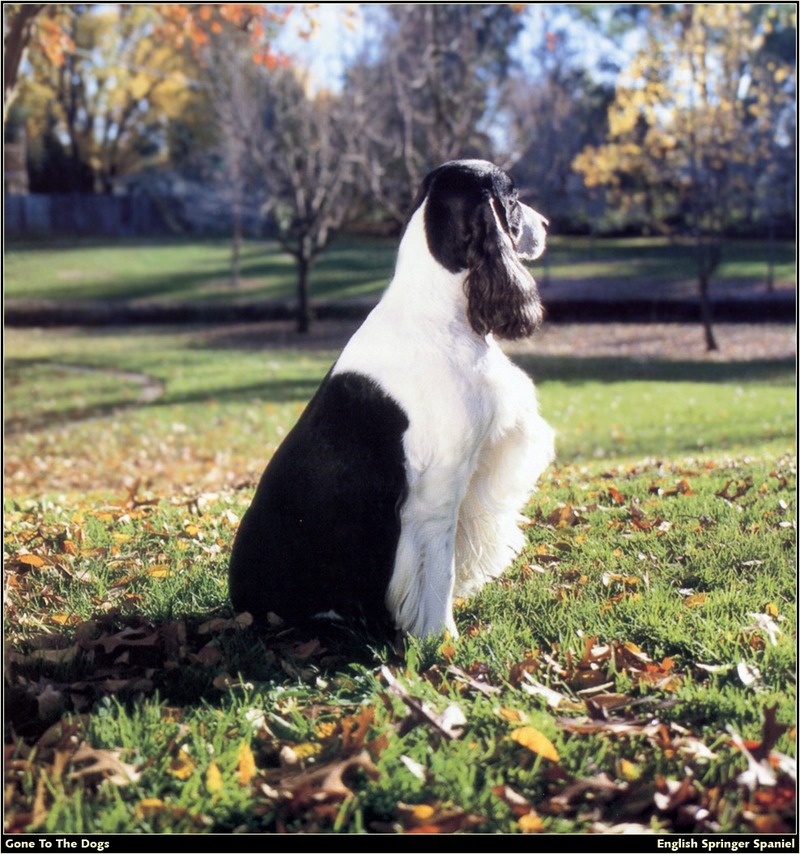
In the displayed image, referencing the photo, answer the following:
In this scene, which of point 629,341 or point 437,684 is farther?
point 629,341

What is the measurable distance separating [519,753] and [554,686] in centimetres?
52

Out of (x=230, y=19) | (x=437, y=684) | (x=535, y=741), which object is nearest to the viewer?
(x=535, y=741)

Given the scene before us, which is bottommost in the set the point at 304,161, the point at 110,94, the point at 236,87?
the point at 304,161

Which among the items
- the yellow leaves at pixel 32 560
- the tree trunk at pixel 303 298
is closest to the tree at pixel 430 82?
the tree trunk at pixel 303 298

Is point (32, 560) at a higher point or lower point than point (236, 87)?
lower

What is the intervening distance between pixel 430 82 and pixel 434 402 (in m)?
14.0

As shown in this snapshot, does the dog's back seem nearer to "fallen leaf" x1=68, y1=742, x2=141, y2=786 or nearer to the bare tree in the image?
"fallen leaf" x1=68, y1=742, x2=141, y2=786

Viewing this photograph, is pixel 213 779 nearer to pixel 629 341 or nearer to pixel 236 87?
pixel 629 341

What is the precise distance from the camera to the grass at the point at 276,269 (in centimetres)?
2770

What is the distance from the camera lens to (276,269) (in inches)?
1303

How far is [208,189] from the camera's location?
37.3 metres

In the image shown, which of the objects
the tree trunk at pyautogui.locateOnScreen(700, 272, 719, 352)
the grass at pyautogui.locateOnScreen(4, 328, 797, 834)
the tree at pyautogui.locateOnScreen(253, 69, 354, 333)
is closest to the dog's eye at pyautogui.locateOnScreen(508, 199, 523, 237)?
the grass at pyautogui.locateOnScreen(4, 328, 797, 834)

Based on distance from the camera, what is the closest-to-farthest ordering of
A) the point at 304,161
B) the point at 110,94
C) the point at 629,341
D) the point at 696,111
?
1. the point at 696,111
2. the point at 629,341
3. the point at 304,161
4. the point at 110,94

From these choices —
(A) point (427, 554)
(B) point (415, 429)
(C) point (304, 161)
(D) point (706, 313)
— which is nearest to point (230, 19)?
(B) point (415, 429)
